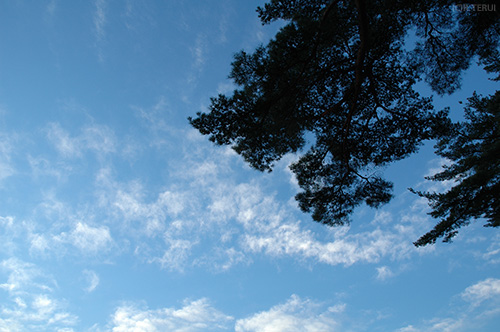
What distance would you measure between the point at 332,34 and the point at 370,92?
92.4 inches

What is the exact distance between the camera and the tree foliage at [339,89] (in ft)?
23.3

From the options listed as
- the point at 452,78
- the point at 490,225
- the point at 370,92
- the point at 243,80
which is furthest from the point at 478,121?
the point at 243,80

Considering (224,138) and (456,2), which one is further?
(224,138)

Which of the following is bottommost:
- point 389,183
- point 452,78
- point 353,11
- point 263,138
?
point 389,183

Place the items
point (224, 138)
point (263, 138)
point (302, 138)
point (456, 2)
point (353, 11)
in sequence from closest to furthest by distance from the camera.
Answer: point (456, 2) < point (353, 11) < point (224, 138) < point (263, 138) < point (302, 138)

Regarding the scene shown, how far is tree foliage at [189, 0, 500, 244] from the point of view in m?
7.10

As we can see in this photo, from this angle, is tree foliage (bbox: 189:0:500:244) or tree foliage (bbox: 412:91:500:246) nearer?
tree foliage (bbox: 189:0:500:244)

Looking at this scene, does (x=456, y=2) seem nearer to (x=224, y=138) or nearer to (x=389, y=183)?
(x=389, y=183)

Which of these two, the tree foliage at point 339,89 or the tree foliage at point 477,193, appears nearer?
the tree foliage at point 339,89

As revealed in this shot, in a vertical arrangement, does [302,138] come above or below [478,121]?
below

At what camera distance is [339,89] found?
8.36 m

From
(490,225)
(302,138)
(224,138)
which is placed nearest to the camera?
(224,138)

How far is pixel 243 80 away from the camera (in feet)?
26.1

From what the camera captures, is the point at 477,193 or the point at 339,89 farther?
the point at 477,193
